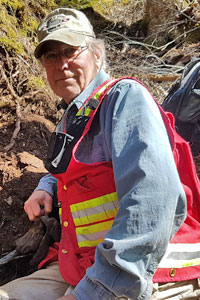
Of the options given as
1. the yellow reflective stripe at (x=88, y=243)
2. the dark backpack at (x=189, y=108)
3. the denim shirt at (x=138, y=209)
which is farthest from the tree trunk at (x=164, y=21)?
the denim shirt at (x=138, y=209)

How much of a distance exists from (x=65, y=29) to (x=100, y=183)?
2.87 ft

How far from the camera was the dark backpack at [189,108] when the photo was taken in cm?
203

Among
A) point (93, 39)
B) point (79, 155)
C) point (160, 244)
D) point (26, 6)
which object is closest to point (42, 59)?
point (93, 39)

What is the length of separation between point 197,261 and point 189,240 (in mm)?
133

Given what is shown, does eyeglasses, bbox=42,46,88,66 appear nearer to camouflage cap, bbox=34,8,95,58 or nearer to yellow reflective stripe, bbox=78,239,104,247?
camouflage cap, bbox=34,8,95,58

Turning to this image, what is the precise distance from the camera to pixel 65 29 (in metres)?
1.85

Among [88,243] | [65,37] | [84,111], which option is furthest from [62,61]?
[88,243]

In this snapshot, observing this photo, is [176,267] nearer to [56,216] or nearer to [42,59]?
[56,216]

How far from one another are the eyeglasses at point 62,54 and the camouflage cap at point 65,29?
0.05m

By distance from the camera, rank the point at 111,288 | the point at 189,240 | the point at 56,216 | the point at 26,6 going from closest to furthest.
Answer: the point at 111,288
the point at 189,240
the point at 56,216
the point at 26,6

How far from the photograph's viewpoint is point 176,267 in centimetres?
156

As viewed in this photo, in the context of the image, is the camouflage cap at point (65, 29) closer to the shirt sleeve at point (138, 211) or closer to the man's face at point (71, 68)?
the man's face at point (71, 68)

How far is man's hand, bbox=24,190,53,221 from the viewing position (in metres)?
2.29

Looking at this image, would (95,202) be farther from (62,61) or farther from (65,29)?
(65,29)
